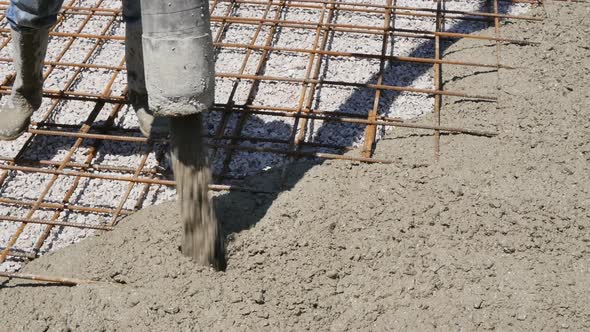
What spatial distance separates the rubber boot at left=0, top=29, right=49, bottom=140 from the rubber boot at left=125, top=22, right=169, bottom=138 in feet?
1.34

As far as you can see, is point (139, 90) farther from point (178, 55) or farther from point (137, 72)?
point (178, 55)

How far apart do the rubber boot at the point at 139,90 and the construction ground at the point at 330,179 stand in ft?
0.32

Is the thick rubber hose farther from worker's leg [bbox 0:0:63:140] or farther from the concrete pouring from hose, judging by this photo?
worker's leg [bbox 0:0:63:140]

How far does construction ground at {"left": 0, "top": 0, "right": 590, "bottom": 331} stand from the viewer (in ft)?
9.72

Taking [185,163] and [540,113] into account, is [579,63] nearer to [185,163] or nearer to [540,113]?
[540,113]

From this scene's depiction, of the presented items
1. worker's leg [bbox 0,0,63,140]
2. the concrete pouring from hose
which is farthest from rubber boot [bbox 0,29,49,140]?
the concrete pouring from hose

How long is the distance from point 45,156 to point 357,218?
68.0 inches

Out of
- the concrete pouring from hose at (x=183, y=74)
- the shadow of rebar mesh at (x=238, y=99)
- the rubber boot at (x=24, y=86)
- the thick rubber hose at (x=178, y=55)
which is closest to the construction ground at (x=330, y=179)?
the shadow of rebar mesh at (x=238, y=99)

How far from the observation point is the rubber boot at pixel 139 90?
3.64 metres

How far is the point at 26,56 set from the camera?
365 centimetres

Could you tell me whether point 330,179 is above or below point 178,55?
below

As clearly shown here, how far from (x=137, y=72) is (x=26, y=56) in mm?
524

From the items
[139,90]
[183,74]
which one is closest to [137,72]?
[139,90]

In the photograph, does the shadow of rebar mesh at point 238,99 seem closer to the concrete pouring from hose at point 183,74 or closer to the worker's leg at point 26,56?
the worker's leg at point 26,56
